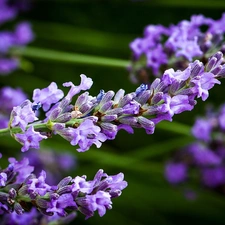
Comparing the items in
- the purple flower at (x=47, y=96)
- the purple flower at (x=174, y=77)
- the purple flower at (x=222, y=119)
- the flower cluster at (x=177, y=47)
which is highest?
the purple flower at (x=222, y=119)

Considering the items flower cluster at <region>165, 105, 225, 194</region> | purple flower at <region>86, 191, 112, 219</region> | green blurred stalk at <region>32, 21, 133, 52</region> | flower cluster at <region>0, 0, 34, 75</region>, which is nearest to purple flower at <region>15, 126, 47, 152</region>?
purple flower at <region>86, 191, 112, 219</region>

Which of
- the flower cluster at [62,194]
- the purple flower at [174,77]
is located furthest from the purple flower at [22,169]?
the purple flower at [174,77]

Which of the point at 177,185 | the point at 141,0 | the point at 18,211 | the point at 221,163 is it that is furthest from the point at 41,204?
the point at 141,0

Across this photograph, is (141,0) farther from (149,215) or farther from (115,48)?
(149,215)

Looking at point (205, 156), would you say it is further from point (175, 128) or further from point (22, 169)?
point (22, 169)

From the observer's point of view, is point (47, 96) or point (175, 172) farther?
point (175, 172)

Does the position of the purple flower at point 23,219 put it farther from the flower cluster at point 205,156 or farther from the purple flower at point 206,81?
the flower cluster at point 205,156

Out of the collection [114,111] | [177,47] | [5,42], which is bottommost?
[114,111]

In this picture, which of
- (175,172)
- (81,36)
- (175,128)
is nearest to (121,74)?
(81,36)
